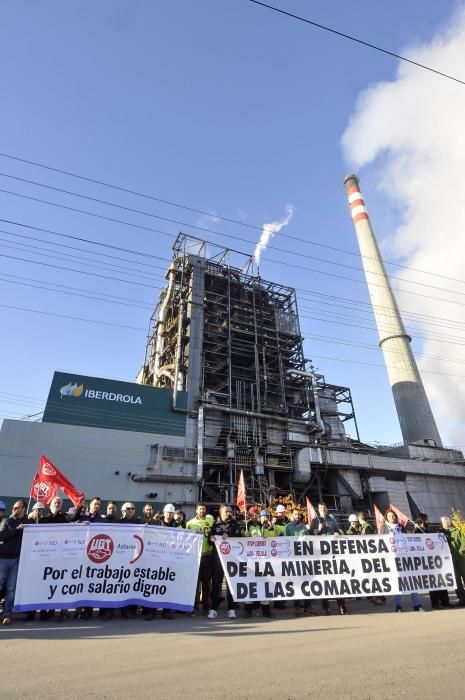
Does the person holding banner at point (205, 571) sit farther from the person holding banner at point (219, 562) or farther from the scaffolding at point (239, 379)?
the scaffolding at point (239, 379)

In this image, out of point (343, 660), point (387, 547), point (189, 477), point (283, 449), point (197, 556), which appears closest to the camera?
point (343, 660)

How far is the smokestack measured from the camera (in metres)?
47.1

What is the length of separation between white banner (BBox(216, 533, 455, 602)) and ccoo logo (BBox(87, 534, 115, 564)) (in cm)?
201

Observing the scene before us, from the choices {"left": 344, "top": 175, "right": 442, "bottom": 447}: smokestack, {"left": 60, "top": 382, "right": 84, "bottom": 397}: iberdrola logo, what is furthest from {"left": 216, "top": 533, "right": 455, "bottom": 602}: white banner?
{"left": 344, "top": 175, "right": 442, "bottom": 447}: smokestack

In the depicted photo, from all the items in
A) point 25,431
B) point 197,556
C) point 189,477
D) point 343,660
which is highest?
point 25,431

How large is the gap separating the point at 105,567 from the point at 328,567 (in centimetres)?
430

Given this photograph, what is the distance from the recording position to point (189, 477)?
31656mm

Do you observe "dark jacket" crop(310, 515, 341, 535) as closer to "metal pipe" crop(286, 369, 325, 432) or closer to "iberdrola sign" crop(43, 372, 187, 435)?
"iberdrola sign" crop(43, 372, 187, 435)

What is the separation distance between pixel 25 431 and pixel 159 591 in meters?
25.9

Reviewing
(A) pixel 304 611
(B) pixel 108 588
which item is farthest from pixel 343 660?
(B) pixel 108 588

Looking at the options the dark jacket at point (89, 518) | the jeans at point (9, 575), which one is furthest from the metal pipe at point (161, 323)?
the jeans at point (9, 575)

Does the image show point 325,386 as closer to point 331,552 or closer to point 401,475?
point 401,475

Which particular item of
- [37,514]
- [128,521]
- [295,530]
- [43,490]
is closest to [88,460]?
[43,490]

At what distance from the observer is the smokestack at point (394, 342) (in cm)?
4706
